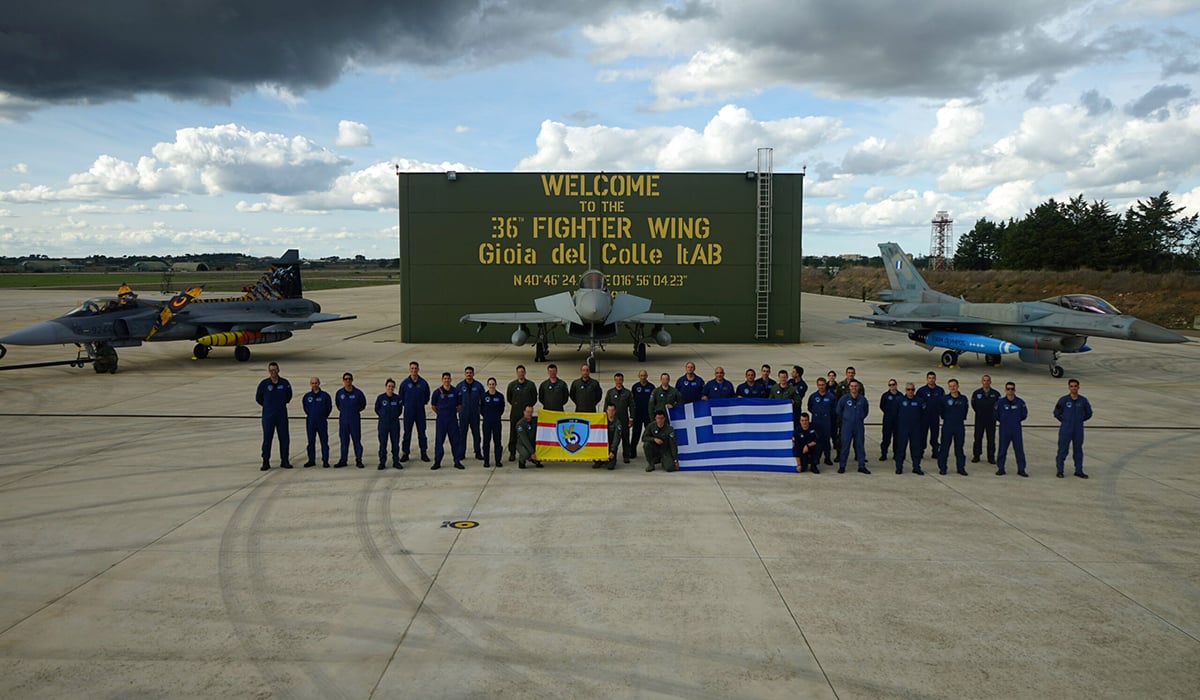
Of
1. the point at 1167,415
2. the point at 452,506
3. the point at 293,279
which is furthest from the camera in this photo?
the point at 293,279

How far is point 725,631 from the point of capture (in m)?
5.98

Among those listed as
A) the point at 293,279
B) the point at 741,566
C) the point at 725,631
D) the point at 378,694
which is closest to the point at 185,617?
the point at 378,694

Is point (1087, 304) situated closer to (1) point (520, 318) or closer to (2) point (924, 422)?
(2) point (924, 422)

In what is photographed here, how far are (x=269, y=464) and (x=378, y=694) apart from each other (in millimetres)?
6942

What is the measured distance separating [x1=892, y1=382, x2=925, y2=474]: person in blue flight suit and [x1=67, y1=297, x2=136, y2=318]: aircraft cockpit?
20.5 m

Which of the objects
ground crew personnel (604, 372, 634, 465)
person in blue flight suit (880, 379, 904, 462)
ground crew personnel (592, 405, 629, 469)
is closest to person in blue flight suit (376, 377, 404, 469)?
ground crew personnel (592, 405, 629, 469)

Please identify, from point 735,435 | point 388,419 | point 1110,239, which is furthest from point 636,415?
point 1110,239

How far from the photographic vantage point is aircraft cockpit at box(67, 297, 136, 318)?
2067cm

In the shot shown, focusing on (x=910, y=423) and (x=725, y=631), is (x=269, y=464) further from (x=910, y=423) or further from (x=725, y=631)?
(x=910, y=423)

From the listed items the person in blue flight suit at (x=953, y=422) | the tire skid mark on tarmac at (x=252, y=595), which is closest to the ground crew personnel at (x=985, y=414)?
the person in blue flight suit at (x=953, y=422)

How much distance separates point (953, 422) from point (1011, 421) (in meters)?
0.78

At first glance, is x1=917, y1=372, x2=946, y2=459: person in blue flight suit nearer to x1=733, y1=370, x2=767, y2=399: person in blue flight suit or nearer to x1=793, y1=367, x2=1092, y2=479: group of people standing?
x1=793, y1=367, x2=1092, y2=479: group of people standing

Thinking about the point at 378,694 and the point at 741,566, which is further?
the point at 741,566

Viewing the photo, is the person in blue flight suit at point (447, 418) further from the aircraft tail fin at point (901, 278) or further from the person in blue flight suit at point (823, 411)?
the aircraft tail fin at point (901, 278)
